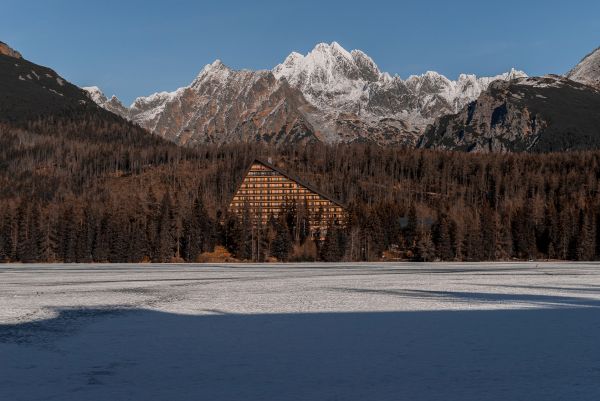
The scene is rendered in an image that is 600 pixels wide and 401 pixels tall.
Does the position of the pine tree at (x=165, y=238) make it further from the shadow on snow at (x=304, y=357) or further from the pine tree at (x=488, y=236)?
the shadow on snow at (x=304, y=357)

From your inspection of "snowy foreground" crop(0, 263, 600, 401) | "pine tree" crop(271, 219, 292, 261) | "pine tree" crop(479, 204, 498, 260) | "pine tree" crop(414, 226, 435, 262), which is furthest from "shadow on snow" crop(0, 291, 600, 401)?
"pine tree" crop(479, 204, 498, 260)

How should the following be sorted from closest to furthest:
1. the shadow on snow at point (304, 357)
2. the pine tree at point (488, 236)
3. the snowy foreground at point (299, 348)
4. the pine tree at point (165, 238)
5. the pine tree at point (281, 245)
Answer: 1. the shadow on snow at point (304, 357)
2. the snowy foreground at point (299, 348)
3. the pine tree at point (165, 238)
4. the pine tree at point (281, 245)
5. the pine tree at point (488, 236)

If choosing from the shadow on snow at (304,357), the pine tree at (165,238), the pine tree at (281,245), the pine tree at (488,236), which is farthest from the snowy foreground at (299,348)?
the pine tree at (488,236)

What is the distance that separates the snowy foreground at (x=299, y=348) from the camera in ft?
57.4

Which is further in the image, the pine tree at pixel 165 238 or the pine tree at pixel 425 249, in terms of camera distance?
the pine tree at pixel 425 249

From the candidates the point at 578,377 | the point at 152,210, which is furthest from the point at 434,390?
the point at 152,210

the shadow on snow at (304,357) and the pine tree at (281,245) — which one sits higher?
the pine tree at (281,245)

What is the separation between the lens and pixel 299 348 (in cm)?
2323

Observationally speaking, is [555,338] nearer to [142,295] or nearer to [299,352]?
[299,352]

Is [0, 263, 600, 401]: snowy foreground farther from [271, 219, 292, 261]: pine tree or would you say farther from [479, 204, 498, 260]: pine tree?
[479, 204, 498, 260]: pine tree

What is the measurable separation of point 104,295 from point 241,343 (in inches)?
881

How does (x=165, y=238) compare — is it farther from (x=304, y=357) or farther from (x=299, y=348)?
(x=304, y=357)

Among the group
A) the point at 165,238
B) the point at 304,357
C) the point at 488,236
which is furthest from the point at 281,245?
the point at 304,357

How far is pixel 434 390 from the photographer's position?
57.0 ft
